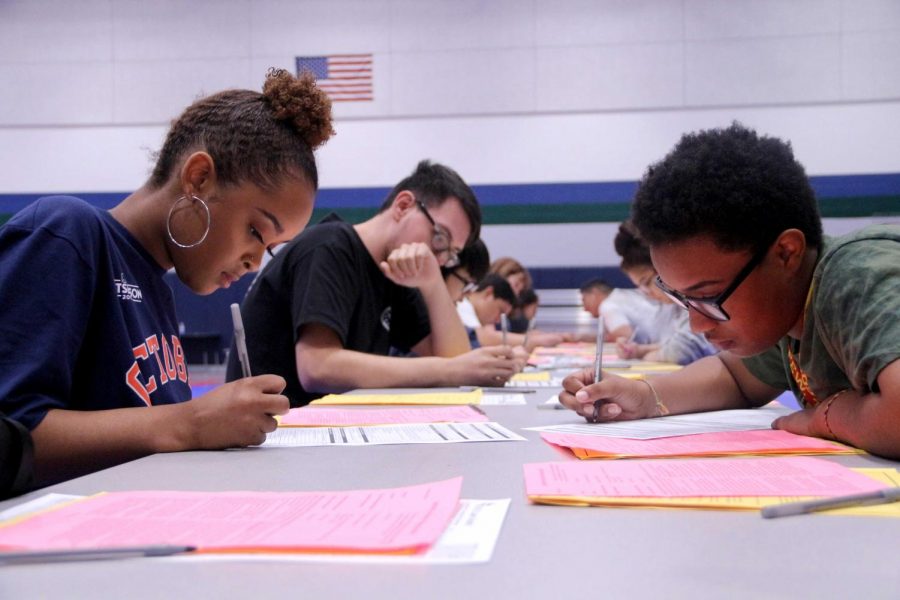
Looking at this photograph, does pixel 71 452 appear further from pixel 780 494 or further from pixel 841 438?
pixel 841 438

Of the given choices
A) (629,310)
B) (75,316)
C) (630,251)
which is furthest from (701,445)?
(629,310)

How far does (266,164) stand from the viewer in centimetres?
110

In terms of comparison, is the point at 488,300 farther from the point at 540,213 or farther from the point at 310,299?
the point at 310,299

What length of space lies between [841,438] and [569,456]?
343mm

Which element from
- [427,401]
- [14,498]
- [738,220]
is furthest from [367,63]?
[14,498]

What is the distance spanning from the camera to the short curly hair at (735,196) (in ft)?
3.19

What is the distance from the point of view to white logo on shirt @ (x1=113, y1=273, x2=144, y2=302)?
98 cm

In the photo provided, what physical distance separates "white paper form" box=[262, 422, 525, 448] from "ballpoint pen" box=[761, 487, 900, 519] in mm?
418

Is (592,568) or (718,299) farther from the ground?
(718,299)

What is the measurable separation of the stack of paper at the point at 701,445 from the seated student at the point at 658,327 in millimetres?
1557

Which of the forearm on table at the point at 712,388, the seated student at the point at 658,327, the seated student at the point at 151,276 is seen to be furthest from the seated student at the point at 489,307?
the seated student at the point at 151,276

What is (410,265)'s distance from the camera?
186cm

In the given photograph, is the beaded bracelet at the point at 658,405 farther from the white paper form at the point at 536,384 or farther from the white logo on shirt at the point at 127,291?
the white logo on shirt at the point at 127,291

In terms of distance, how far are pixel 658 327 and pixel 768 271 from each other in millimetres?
2958
